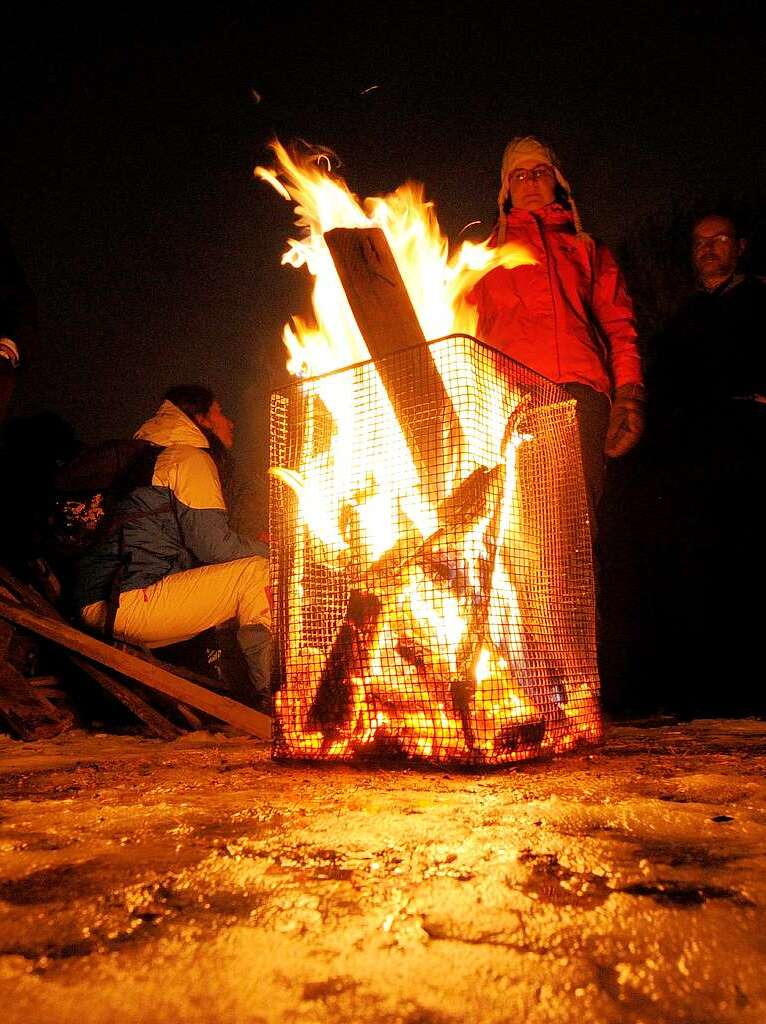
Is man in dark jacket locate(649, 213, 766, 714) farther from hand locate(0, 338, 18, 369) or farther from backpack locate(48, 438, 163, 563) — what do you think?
hand locate(0, 338, 18, 369)

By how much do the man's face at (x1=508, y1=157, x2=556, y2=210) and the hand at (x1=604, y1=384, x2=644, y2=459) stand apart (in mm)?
1126

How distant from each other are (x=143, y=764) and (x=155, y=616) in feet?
4.13

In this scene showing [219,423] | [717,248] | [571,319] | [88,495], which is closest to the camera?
[571,319]

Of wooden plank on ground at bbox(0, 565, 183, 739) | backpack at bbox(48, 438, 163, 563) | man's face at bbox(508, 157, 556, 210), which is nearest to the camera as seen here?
wooden plank on ground at bbox(0, 565, 183, 739)

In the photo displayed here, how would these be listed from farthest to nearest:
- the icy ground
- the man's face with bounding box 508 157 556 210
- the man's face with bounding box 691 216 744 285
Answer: the man's face with bounding box 691 216 744 285
the man's face with bounding box 508 157 556 210
the icy ground

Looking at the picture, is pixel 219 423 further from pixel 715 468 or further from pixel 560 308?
pixel 715 468

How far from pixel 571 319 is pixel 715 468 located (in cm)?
204

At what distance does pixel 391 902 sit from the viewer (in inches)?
43.8

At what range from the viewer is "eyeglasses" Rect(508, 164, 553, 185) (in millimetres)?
3551

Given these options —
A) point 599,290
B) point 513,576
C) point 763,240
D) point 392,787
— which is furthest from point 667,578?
point 763,240

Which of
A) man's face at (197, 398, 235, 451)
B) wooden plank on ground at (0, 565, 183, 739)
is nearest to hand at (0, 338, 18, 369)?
man's face at (197, 398, 235, 451)

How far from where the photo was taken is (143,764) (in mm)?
2512

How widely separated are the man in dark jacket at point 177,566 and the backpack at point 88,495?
9 centimetres

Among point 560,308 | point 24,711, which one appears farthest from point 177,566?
point 560,308
